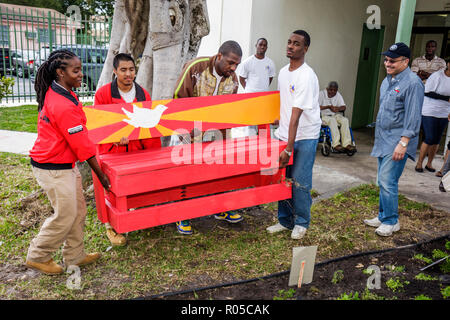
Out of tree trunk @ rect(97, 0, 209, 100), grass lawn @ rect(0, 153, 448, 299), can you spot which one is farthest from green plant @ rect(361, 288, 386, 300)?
Answer: tree trunk @ rect(97, 0, 209, 100)

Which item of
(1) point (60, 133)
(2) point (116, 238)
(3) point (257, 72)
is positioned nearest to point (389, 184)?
(2) point (116, 238)

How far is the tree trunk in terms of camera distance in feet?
16.1

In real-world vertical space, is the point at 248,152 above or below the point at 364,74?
below

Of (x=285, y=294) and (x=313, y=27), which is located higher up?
(x=313, y=27)

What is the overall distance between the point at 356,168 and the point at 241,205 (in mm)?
3656

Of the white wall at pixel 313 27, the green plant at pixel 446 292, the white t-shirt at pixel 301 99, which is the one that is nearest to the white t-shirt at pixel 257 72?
the white wall at pixel 313 27

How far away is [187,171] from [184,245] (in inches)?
33.4

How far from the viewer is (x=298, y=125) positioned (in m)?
4.03

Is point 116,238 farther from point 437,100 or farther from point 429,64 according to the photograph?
point 429,64

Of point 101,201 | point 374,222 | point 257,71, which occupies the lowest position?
point 374,222
